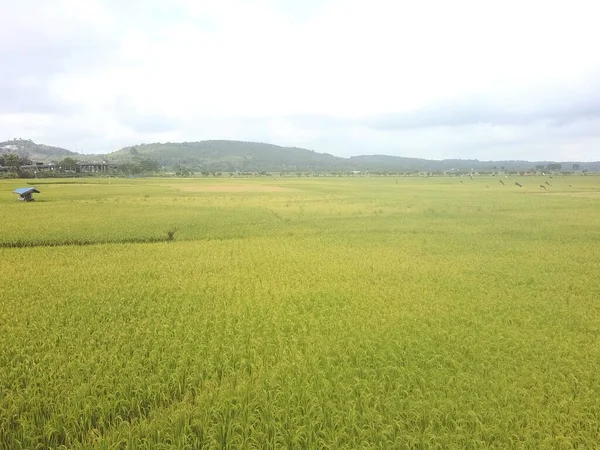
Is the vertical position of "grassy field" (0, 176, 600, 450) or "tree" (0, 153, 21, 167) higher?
"tree" (0, 153, 21, 167)

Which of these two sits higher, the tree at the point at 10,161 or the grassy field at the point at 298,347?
the tree at the point at 10,161

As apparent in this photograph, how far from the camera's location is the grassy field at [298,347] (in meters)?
5.20

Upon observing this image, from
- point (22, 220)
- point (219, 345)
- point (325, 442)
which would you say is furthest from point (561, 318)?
point (22, 220)

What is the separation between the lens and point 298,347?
295 inches

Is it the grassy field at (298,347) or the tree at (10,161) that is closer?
the grassy field at (298,347)

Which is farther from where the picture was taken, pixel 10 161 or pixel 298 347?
pixel 10 161

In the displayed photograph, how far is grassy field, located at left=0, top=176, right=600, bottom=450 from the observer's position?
205 inches

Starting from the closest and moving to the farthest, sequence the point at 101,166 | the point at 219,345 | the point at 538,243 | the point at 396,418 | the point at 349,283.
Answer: the point at 396,418 → the point at 219,345 → the point at 349,283 → the point at 538,243 → the point at 101,166

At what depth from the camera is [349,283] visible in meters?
11.7

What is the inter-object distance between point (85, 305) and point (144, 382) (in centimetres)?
413

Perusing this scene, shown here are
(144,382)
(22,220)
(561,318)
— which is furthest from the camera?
(22,220)

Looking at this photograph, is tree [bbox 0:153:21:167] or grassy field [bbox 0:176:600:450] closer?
grassy field [bbox 0:176:600:450]

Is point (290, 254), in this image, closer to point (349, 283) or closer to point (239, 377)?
point (349, 283)

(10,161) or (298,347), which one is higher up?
(10,161)
